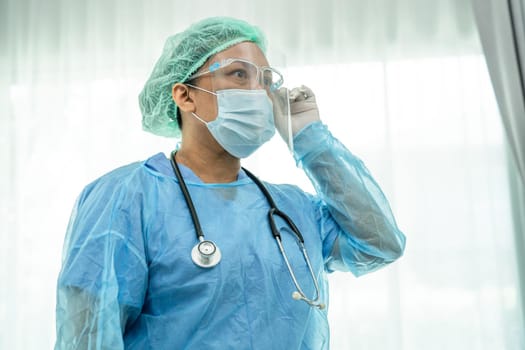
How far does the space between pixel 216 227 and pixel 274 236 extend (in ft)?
0.42

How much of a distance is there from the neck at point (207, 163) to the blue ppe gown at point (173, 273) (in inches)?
1.1

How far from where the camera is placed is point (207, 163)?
1.27 metres

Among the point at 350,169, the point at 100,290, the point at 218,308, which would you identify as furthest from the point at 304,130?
the point at 100,290

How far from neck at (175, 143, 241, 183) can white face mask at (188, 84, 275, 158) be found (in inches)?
1.2

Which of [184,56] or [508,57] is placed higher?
[508,57]

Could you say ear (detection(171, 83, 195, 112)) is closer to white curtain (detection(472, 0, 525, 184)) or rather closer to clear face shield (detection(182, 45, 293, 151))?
clear face shield (detection(182, 45, 293, 151))

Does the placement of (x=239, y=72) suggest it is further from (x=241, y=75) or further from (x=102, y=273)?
(x=102, y=273)

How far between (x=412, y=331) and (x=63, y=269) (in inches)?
63.8

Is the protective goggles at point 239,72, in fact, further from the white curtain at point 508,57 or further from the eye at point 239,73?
the white curtain at point 508,57

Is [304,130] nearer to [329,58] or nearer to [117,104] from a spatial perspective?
[329,58]

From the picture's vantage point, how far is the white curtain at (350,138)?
2295mm

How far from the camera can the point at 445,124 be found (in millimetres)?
2381

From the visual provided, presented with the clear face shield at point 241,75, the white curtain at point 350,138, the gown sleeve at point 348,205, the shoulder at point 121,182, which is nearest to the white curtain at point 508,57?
the white curtain at point 350,138

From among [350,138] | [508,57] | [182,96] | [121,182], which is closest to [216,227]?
[121,182]
